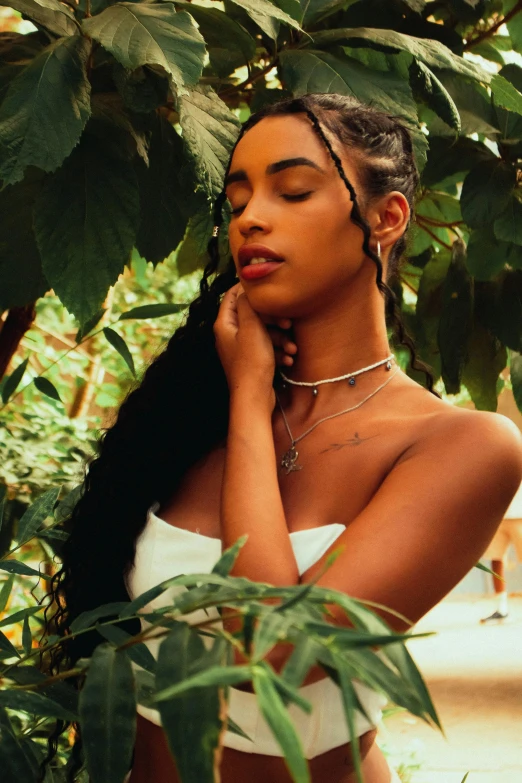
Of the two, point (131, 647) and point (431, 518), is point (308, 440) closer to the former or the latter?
point (431, 518)

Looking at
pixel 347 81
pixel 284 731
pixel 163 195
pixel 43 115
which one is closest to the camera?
pixel 284 731

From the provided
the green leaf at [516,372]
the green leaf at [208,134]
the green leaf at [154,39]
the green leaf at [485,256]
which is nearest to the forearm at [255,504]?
the green leaf at [208,134]

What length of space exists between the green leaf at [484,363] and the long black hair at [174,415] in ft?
0.66

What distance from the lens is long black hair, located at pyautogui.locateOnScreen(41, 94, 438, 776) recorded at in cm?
124

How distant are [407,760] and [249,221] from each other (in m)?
3.37

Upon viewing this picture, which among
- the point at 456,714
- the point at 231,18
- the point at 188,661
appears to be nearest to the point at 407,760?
the point at 456,714

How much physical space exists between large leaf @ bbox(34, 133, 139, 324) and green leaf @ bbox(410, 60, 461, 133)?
42cm

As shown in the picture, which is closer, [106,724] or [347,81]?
[106,724]

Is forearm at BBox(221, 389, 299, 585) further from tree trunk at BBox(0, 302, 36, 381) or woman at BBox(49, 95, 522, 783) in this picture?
tree trunk at BBox(0, 302, 36, 381)

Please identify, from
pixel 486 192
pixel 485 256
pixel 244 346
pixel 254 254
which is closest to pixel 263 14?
pixel 254 254

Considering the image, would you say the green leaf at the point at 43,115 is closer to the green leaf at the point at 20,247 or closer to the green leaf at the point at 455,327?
the green leaf at the point at 20,247

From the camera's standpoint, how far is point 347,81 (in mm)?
1202

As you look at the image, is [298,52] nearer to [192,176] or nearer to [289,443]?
[192,176]

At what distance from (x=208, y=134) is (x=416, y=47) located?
0.28m
